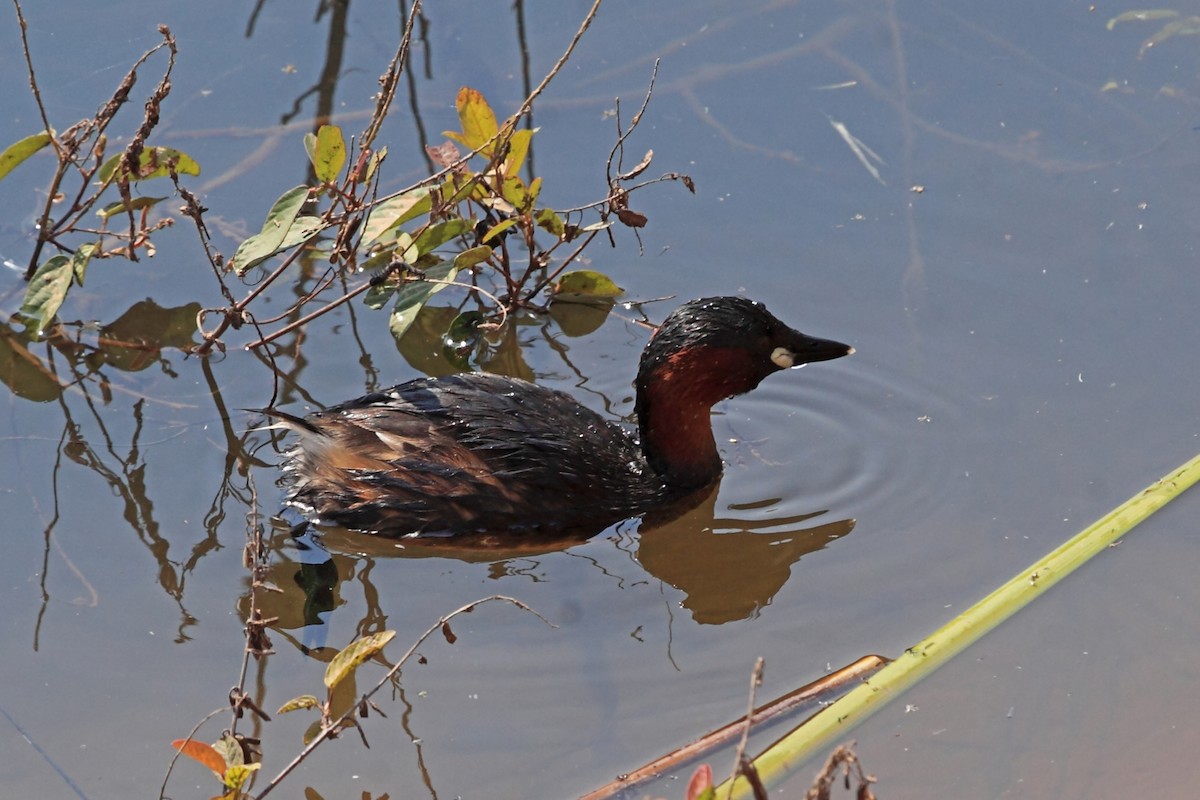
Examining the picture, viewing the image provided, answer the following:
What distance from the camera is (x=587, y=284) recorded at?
6211 millimetres

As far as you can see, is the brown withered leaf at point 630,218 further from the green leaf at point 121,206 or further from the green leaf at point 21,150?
the green leaf at point 21,150

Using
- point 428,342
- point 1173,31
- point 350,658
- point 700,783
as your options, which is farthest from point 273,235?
point 1173,31

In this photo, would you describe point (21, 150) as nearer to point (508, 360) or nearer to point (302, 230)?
point (302, 230)

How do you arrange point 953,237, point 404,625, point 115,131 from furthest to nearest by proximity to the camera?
point 115,131 < point 953,237 < point 404,625

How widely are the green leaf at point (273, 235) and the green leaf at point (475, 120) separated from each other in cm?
66

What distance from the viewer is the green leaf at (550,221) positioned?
597 cm

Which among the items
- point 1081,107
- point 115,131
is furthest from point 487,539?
point 1081,107

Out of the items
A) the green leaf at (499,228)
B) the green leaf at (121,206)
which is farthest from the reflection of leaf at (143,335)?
the green leaf at (499,228)

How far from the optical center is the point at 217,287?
6496 mm

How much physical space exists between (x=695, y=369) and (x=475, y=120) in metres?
1.22

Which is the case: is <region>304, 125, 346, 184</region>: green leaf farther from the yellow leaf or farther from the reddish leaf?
the reddish leaf

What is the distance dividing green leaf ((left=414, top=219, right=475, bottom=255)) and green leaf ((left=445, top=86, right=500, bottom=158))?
0.98 ft

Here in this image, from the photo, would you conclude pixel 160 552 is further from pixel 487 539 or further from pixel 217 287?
pixel 217 287

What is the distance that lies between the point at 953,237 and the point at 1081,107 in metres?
1.23
